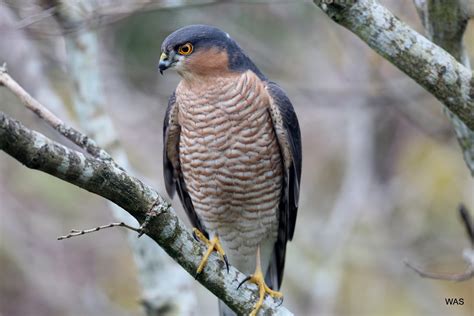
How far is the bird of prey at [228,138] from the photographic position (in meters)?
4.67

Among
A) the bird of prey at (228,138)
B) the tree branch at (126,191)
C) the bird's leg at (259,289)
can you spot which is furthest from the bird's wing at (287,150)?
the tree branch at (126,191)

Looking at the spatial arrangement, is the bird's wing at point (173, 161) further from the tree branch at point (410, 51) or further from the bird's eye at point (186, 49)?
the tree branch at point (410, 51)

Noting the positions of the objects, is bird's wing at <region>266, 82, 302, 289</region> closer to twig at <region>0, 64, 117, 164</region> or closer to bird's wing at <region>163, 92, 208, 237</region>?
bird's wing at <region>163, 92, 208, 237</region>

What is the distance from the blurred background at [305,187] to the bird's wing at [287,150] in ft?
7.57

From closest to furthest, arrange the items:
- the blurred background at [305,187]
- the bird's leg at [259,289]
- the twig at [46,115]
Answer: the twig at [46,115], the bird's leg at [259,289], the blurred background at [305,187]

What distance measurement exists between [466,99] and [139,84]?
15.6 feet

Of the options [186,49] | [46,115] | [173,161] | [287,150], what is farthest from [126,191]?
[173,161]

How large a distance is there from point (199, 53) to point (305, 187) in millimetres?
5681

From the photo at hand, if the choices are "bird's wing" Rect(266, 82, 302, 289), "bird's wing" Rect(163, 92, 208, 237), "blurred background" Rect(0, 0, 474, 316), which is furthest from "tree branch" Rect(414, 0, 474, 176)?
"blurred background" Rect(0, 0, 474, 316)

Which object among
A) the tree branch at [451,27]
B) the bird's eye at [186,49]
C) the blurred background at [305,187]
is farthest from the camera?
the blurred background at [305,187]

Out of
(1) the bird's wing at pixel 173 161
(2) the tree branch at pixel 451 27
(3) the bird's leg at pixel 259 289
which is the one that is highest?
(2) the tree branch at pixel 451 27

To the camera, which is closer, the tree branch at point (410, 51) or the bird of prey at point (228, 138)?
the tree branch at point (410, 51)

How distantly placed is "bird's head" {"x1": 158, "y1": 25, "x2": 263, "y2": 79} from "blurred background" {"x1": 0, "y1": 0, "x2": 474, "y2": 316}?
2404mm

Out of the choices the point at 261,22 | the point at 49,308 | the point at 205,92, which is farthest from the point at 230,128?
the point at 49,308
